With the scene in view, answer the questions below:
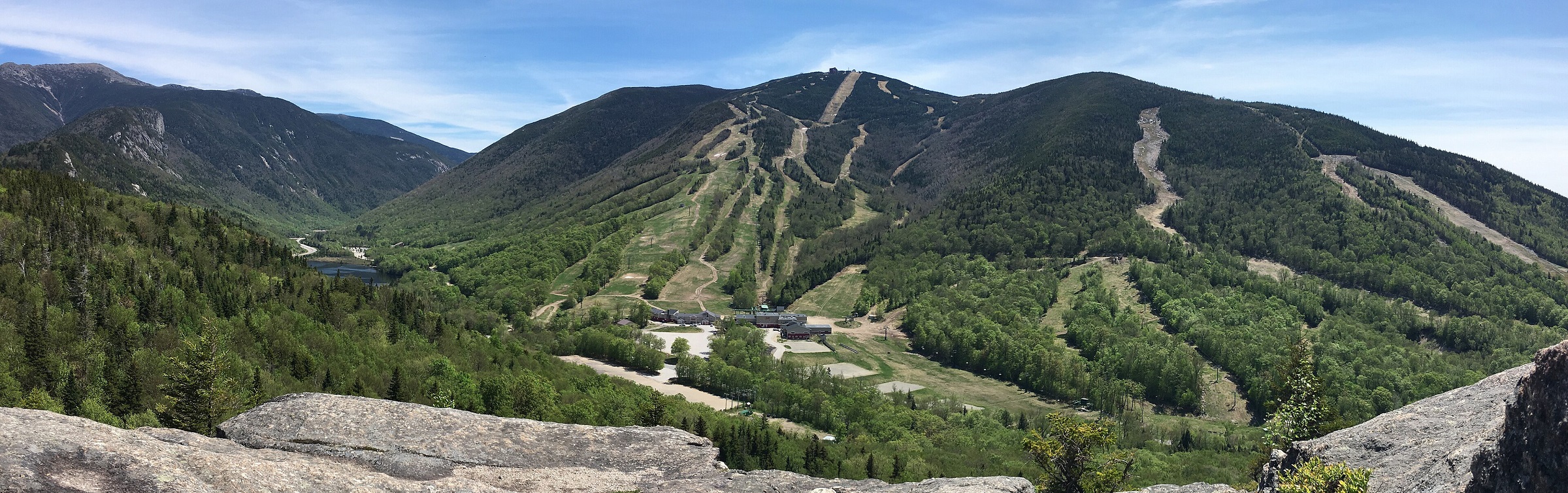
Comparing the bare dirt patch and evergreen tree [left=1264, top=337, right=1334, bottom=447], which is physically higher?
evergreen tree [left=1264, top=337, right=1334, bottom=447]

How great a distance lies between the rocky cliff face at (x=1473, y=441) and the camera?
25406 mm

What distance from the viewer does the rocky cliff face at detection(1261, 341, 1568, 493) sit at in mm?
25406

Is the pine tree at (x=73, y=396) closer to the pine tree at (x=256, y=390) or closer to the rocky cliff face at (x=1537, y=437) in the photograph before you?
the pine tree at (x=256, y=390)

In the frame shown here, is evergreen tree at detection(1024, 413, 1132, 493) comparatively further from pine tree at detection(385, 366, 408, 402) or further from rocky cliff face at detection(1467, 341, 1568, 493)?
pine tree at detection(385, 366, 408, 402)

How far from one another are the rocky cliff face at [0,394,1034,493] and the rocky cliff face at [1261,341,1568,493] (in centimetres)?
1752

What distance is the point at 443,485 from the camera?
3534 cm

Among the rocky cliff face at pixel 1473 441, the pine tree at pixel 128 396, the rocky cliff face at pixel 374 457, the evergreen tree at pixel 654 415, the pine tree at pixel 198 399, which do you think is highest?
the rocky cliff face at pixel 1473 441

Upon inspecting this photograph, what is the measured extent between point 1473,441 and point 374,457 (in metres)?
52.8

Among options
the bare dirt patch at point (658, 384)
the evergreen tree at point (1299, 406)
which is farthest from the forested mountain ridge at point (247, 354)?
the evergreen tree at point (1299, 406)

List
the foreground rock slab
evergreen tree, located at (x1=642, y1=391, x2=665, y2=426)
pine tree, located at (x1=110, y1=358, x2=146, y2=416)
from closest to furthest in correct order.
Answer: the foreground rock slab, pine tree, located at (x1=110, y1=358, x2=146, y2=416), evergreen tree, located at (x1=642, y1=391, x2=665, y2=426)

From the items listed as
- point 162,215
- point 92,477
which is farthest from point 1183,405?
point 162,215

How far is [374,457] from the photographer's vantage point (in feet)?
122

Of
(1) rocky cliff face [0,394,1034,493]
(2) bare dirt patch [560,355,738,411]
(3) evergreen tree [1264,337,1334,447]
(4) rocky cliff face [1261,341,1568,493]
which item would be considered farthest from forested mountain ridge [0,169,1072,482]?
(4) rocky cliff face [1261,341,1568,493]

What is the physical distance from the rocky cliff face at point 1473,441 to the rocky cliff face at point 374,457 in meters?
17.5
